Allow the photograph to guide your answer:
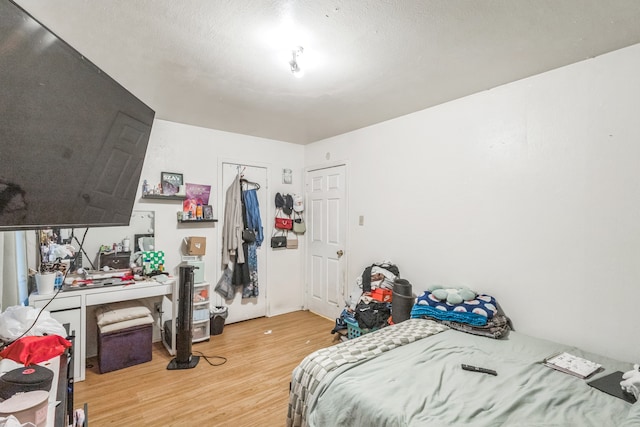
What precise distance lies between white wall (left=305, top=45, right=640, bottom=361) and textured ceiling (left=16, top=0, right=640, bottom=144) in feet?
0.71

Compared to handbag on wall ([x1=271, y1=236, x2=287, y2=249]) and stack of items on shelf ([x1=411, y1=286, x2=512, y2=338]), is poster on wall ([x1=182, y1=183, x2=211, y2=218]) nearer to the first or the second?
handbag on wall ([x1=271, y1=236, x2=287, y2=249])

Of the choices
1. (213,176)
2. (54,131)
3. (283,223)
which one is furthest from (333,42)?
(283,223)

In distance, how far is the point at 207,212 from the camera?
3.41m

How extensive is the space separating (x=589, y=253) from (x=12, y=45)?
291 cm

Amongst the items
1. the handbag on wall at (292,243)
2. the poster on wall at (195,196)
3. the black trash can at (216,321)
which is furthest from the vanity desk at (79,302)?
the handbag on wall at (292,243)

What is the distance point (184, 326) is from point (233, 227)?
50.0 inches

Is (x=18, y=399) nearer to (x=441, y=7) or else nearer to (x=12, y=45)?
(x=12, y=45)

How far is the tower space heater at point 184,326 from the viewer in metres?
2.60

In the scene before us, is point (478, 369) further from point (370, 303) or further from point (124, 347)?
point (124, 347)

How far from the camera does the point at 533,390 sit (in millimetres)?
1443

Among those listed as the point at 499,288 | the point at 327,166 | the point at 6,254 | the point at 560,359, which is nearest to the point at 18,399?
→ the point at 6,254

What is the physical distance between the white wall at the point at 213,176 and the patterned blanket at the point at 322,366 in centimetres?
218

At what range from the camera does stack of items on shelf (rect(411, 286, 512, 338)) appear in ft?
6.96

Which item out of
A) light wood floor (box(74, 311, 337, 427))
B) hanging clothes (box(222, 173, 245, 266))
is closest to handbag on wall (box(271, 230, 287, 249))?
hanging clothes (box(222, 173, 245, 266))
